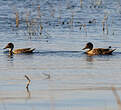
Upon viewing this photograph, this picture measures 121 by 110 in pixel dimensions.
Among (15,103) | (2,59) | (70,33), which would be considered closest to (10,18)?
(70,33)

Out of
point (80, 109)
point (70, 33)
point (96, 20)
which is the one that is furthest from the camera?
point (96, 20)

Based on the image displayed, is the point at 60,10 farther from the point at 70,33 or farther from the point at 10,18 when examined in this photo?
the point at 70,33

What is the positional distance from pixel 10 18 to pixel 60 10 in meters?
4.44

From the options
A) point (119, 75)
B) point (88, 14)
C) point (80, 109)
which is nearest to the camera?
point (80, 109)

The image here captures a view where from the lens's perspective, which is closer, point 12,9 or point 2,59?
point 2,59

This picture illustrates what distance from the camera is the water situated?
862cm

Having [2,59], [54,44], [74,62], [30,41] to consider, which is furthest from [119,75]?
[30,41]

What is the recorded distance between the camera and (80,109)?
7926mm

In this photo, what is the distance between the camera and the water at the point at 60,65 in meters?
8.62

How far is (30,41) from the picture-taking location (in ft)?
59.0

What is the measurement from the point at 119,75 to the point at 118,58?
3.26 m

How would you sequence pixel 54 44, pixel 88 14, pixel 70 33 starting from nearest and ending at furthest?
1. pixel 54 44
2. pixel 70 33
3. pixel 88 14

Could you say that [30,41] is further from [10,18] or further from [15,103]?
[15,103]

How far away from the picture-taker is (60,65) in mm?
12789
